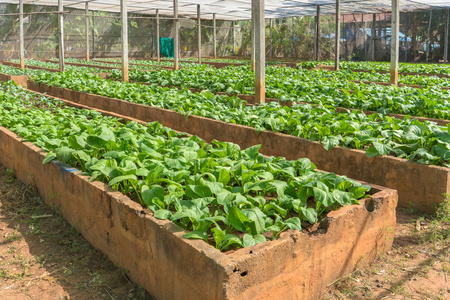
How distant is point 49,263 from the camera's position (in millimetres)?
3506

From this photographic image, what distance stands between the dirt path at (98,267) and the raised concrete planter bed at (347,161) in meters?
0.25

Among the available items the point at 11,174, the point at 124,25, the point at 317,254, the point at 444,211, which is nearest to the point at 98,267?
the point at 317,254

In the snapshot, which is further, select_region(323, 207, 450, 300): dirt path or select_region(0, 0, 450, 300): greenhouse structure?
select_region(323, 207, 450, 300): dirt path

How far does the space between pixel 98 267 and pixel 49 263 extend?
407mm

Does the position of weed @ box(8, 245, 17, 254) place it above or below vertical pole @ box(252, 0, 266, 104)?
below

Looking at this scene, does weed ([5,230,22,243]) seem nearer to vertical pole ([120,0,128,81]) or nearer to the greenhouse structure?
the greenhouse structure

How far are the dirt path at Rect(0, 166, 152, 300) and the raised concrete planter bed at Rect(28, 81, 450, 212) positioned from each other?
270cm

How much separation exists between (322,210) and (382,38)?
87.0 feet

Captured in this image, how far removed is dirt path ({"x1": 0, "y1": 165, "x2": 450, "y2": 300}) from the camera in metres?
3.07

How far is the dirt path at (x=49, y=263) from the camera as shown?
310 cm

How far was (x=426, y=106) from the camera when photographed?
276 inches

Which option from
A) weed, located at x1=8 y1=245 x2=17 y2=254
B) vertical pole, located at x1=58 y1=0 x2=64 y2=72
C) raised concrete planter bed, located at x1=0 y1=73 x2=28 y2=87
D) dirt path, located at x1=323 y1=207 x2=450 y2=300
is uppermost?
vertical pole, located at x1=58 y1=0 x2=64 y2=72

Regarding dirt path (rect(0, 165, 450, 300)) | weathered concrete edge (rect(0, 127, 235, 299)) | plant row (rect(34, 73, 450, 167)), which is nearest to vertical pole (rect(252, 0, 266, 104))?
plant row (rect(34, 73, 450, 167))

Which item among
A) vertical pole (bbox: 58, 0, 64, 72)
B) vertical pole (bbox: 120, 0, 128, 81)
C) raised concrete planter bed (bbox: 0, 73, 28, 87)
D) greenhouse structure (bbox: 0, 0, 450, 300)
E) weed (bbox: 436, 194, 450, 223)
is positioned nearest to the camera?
greenhouse structure (bbox: 0, 0, 450, 300)
